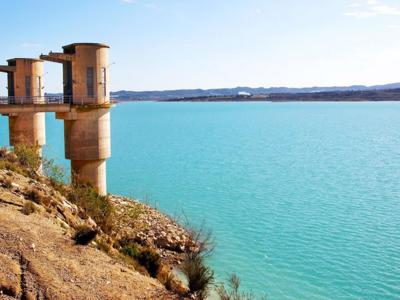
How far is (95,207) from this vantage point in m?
16.8

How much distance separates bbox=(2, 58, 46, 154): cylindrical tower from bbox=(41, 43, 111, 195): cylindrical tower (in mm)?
5453

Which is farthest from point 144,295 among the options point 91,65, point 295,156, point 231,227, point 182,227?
point 295,156

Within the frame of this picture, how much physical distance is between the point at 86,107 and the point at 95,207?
6761 millimetres

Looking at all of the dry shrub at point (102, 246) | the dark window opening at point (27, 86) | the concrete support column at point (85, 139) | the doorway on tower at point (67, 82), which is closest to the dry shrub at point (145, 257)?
the dry shrub at point (102, 246)

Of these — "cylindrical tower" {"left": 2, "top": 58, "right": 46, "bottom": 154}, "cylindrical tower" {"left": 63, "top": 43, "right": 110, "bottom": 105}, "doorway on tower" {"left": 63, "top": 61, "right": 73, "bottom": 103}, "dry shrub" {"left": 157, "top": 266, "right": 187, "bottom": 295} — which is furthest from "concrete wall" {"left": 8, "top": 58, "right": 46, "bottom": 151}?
"dry shrub" {"left": 157, "top": 266, "right": 187, "bottom": 295}

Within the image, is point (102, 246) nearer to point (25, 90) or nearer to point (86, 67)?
point (86, 67)

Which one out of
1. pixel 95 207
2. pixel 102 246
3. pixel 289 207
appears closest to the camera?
pixel 102 246

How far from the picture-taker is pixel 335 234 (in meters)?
20.7

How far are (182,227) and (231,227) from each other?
8.74ft

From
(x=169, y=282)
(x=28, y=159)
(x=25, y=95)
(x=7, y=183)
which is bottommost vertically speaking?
(x=169, y=282)

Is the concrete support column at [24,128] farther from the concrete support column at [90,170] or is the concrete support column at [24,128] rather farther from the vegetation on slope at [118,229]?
the vegetation on slope at [118,229]

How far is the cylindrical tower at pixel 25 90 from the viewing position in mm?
27094

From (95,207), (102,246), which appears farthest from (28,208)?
(95,207)

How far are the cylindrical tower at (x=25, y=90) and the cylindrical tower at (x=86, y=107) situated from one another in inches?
215
